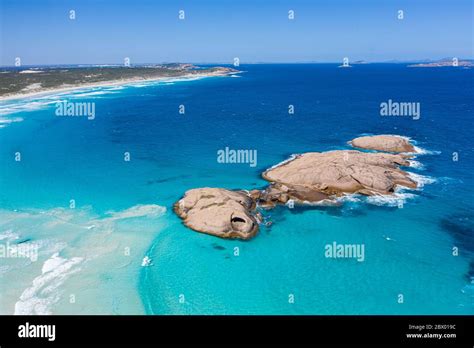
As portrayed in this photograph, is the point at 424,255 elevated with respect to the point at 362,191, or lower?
lower

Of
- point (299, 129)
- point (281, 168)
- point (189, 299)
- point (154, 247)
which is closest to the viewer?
point (189, 299)

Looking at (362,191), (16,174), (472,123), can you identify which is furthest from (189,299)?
(472,123)

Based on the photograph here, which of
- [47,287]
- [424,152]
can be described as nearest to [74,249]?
[47,287]

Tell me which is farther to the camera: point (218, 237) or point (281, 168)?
point (281, 168)

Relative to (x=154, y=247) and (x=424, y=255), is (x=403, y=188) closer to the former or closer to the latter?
(x=424, y=255)

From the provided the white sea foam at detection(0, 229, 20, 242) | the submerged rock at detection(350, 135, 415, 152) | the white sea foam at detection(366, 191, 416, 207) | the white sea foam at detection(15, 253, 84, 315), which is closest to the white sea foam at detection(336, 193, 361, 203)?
the white sea foam at detection(366, 191, 416, 207)

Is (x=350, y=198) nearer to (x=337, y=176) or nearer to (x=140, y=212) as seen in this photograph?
(x=337, y=176)

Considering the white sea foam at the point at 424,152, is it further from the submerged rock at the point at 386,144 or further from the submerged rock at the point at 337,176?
the submerged rock at the point at 337,176
